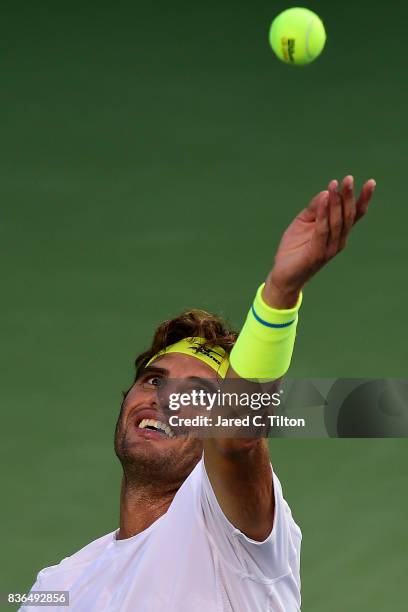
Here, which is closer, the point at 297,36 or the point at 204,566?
the point at 204,566

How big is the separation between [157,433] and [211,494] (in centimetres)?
46

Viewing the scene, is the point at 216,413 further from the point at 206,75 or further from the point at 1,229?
the point at 206,75

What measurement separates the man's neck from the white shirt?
159 mm

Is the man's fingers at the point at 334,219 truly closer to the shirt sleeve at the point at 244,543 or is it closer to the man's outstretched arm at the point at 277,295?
the man's outstretched arm at the point at 277,295

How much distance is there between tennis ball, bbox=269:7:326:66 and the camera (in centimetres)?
352

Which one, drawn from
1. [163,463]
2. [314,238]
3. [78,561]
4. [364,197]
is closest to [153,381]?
[163,463]

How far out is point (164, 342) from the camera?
3.79m

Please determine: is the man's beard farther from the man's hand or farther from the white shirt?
the man's hand

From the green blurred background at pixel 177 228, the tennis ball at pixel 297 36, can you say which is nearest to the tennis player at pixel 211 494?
the tennis ball at pixel 297 36

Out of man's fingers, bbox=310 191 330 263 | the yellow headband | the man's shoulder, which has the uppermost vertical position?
the yellow headband

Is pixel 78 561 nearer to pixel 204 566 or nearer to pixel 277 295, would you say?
pixel 204 566

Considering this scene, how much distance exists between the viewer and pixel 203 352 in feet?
12.0

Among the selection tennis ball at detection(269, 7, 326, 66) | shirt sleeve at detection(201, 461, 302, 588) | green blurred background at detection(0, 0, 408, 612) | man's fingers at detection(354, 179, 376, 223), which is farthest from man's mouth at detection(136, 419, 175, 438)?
green blurred background at detection(0, 0, 408, 612)

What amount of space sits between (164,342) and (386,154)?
251 centimetres
